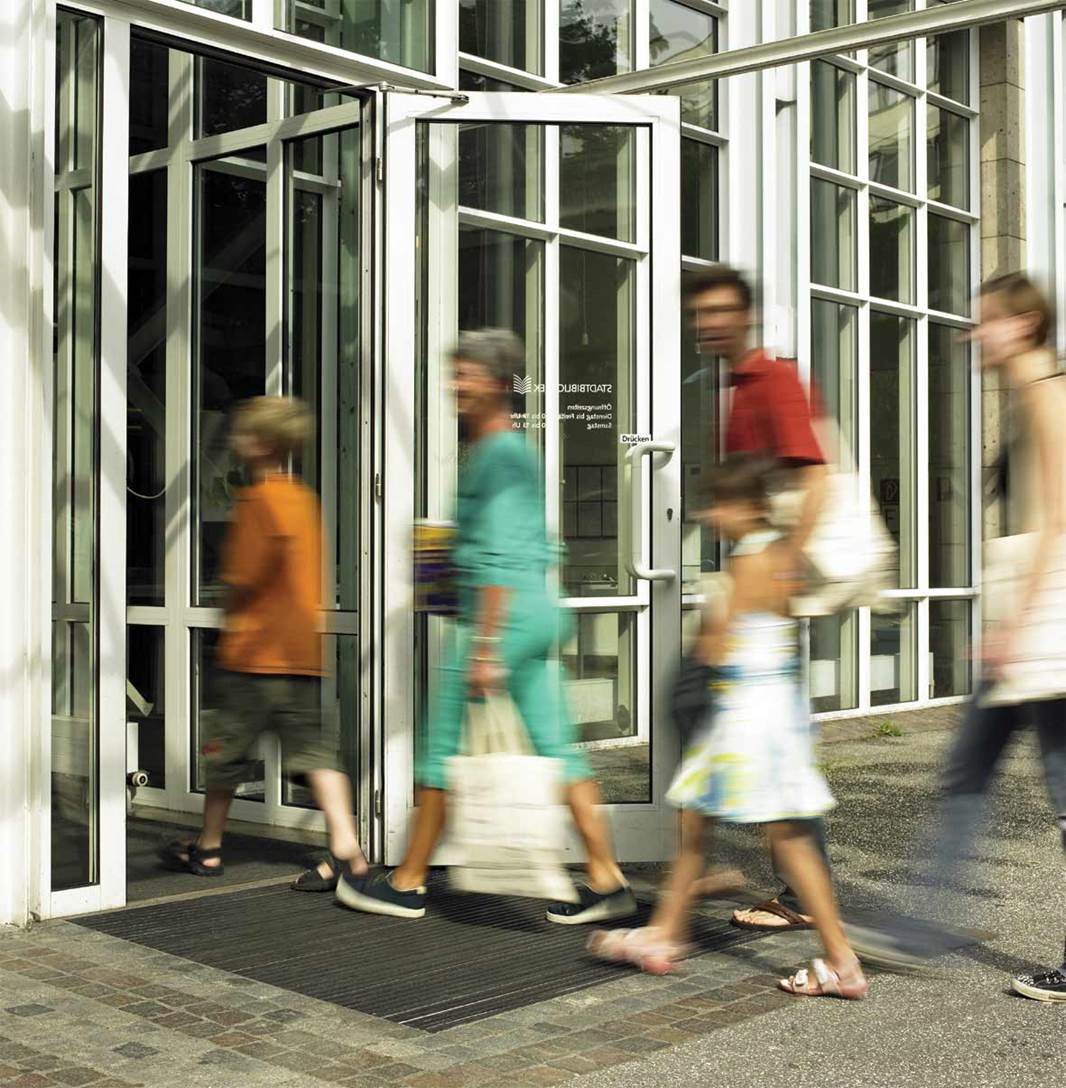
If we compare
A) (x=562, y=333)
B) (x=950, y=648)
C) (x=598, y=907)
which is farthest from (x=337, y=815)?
A: (x=950, y=648)

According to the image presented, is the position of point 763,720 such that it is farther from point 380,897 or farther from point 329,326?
point 329,326

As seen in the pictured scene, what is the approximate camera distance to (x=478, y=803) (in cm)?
506

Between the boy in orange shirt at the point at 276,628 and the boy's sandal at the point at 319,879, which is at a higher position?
the boy in orange shirt at the point at 276,628

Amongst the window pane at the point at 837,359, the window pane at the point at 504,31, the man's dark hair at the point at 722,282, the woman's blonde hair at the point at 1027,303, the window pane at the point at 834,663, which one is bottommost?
the window pane at the point at 834,663

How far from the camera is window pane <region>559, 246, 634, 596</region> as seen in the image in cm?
647

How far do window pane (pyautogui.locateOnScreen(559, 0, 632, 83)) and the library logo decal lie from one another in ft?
12.4

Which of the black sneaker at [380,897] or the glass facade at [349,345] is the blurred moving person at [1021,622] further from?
the black sneaker at [380,897]

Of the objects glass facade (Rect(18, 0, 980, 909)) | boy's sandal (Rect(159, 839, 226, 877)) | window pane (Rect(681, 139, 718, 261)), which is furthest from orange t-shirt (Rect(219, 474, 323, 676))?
window pane (Rect(681, 139, 718, 261))

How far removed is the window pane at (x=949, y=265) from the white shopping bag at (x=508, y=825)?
30.3 ft

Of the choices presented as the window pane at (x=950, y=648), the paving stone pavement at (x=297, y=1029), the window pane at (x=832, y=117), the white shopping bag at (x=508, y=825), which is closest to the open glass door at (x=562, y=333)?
the white shopping bag at (x=508, y=825)

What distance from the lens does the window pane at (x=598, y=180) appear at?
638cm

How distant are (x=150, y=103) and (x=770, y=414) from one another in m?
4.17

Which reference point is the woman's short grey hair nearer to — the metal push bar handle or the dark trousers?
the metal push bar handle

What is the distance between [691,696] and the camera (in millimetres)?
4645
